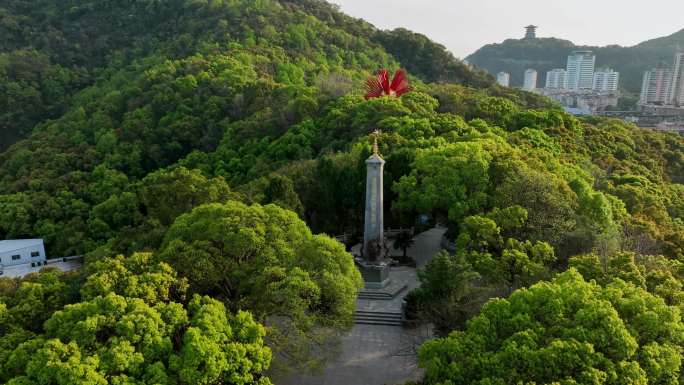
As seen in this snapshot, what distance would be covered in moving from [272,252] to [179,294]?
105 inches

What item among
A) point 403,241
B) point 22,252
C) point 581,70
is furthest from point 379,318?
point 581,70

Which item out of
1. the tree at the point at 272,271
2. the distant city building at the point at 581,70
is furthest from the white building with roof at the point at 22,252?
the distant city building at the point at 581,70

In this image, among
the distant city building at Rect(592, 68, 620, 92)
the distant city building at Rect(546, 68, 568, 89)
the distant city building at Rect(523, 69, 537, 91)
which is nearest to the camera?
the distant city building at Rect(592, 68, 620, 92)

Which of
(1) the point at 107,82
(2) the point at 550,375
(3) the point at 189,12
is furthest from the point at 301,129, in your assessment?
(3) the point at 189,12

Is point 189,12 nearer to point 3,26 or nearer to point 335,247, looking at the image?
point 3,26

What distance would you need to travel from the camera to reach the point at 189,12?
202 ft

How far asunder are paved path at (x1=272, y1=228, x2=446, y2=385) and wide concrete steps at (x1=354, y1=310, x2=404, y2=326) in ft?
0.60

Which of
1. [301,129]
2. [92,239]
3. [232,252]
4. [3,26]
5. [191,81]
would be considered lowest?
[92,239]

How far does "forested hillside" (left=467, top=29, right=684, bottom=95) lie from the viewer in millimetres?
118688

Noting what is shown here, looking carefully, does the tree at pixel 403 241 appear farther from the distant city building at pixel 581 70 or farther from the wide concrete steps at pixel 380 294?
the distant city building at pixel 581 70

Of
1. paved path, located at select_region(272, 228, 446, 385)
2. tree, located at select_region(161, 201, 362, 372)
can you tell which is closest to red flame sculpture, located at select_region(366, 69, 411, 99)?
paved path, located at select_region(272, 228, 446, 385)

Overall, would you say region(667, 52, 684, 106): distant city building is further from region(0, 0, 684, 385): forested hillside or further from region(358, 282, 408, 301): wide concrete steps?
region(358, 282, 408, 301): wide concrete steps

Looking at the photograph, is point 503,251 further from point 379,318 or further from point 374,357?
point 374,357

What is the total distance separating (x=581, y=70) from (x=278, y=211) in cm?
13488
